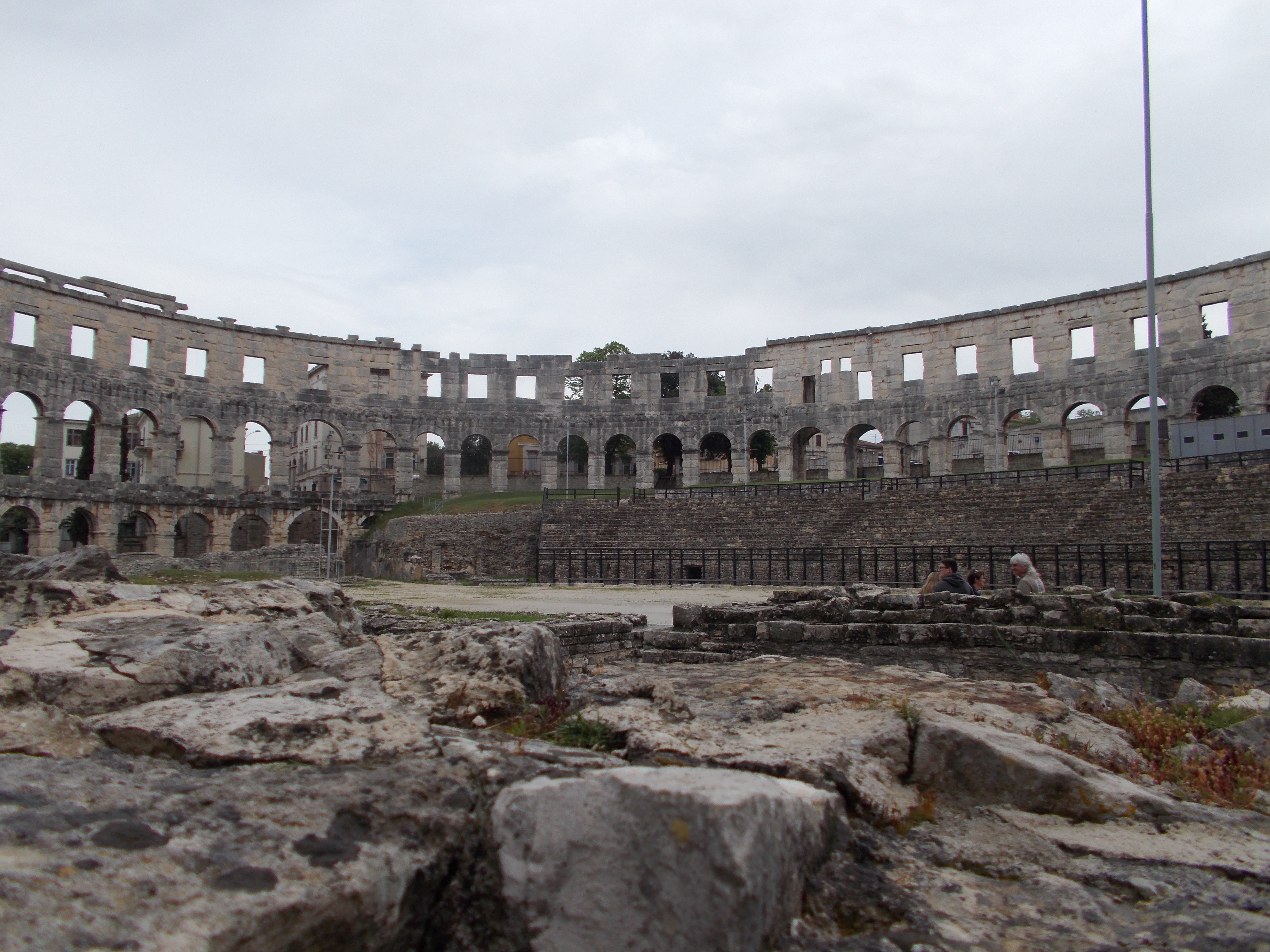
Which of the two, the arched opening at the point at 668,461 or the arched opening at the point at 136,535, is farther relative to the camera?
the arched opening at the point at 668,461

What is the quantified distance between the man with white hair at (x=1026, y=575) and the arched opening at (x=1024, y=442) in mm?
28147

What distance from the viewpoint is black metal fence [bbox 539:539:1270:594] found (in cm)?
1560

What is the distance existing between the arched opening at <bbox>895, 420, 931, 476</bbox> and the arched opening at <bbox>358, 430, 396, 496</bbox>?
25231 millimetres

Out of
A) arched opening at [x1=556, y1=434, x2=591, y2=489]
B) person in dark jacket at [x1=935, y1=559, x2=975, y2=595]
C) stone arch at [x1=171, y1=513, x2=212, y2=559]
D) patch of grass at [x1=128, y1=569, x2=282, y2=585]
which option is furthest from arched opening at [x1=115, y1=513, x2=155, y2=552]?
person in dark jacket at [x1=935, y1=559, x2=975, y2=595]

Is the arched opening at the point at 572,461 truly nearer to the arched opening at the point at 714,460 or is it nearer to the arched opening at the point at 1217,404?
the arched opening at the point at 714,460

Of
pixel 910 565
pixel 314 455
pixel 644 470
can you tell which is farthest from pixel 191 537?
pixel 910 565

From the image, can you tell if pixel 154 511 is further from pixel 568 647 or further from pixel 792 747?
pixel 792 747

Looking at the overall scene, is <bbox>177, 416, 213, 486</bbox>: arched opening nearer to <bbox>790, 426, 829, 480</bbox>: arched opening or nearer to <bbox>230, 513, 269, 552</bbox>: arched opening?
<bbox>230, 513, 269, 552</bbox>: arched opening

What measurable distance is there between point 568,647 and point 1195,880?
17.8ft

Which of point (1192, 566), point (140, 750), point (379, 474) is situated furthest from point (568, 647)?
point (379, 474)

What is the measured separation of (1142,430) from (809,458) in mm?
20491

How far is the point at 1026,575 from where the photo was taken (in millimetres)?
9688

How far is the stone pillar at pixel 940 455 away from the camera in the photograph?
36.3 metres

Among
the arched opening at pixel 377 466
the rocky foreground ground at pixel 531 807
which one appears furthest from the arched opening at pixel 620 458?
the rocky foreground ground at pixel 531 807
